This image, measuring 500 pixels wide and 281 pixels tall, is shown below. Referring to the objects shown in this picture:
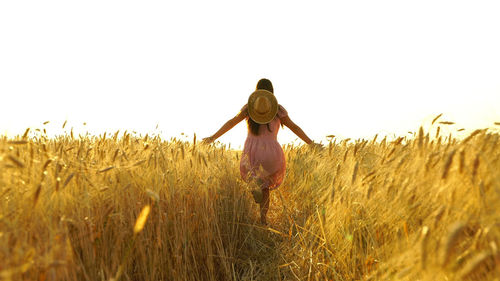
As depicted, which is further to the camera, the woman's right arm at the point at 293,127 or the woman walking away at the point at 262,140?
the woman's right arm at the point at 293,127

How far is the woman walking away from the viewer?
3.45 metres

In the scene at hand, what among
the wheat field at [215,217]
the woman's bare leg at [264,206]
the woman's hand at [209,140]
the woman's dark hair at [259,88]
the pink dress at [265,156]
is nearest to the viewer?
the wheat field at [215,217]

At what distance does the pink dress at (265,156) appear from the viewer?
11.5 feet

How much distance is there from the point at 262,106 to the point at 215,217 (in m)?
1.35

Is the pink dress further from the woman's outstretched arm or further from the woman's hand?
the woman's hand

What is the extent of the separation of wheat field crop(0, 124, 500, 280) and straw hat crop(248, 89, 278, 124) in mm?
688

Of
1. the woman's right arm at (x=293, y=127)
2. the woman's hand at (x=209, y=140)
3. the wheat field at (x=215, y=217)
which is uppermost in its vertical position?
the woman's right arm at (x=293, y=127)

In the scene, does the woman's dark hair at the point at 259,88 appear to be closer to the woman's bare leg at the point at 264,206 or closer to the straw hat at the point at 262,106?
the straw hat at the point at 262,106

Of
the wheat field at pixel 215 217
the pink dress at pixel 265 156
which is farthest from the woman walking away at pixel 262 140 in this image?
the wheat field at pixel 215 217

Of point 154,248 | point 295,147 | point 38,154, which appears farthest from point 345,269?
point 295,147

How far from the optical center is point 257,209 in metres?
3.73

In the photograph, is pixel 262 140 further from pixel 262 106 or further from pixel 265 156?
pixel 262 106

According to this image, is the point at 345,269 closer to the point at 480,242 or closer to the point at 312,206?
the point at 480,242

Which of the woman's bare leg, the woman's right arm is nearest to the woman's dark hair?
the woman's right arm
